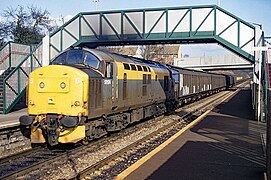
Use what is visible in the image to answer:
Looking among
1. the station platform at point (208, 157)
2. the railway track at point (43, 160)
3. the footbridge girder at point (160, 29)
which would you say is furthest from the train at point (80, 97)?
the footbridge girder at point (160, 29)

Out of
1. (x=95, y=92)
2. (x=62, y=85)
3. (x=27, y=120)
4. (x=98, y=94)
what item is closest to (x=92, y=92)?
(x=95, y=92)

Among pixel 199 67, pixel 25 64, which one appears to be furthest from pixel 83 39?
pixel 199 67

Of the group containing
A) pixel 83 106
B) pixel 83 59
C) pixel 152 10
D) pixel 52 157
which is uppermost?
pixel 152 10

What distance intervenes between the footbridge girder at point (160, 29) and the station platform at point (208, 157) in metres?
8.79

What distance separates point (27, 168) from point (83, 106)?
8.92 ft

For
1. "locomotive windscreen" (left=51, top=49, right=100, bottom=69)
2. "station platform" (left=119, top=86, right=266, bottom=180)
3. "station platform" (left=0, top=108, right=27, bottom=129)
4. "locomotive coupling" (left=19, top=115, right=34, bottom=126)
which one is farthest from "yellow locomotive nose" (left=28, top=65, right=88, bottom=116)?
"station platform" (left=119, top=86, right=266, bottom=180)

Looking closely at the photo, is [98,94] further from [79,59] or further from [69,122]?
[69,122]

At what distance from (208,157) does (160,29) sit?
1455 cm

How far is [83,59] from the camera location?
1230 cm

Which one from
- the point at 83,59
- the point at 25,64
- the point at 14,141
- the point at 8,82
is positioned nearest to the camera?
the point at 83,59

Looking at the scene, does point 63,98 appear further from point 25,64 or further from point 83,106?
point 25,64

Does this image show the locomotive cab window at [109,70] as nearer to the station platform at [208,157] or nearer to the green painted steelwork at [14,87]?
the station platform at [208,157]

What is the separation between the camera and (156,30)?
23.1m

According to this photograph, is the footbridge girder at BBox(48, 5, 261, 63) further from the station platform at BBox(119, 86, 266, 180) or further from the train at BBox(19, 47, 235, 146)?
the station platform at BBox(119, 86, 266, 180)
